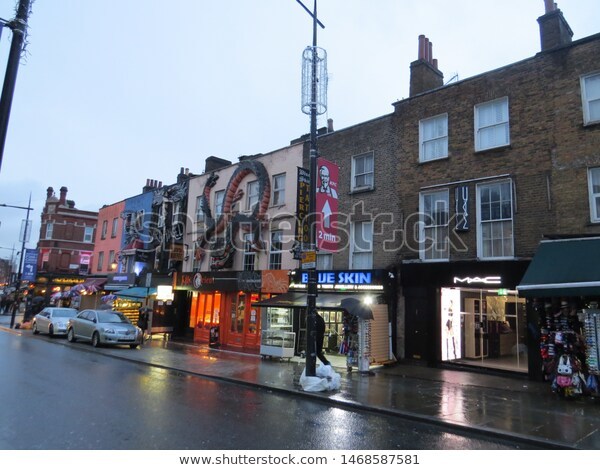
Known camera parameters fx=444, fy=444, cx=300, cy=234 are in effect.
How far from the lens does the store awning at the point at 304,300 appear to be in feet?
49.6

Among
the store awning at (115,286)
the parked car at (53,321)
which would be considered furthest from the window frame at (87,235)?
the parked car at (53,321)

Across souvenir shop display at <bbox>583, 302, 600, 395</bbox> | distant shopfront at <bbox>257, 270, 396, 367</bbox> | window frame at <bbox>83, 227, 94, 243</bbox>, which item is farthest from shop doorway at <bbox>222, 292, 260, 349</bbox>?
window frame at <bbox>83, 227, 94, 243</bbox>

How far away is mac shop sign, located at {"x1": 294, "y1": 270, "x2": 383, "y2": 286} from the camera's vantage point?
15677 millimetres

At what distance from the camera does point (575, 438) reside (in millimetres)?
6984

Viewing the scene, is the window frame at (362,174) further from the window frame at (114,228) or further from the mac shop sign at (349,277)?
the window frame at (114,228)

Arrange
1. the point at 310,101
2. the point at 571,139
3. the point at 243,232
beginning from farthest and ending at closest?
the point at 243,232
the point at 571,139
the point at 310,101

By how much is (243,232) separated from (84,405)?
14576 millimetres

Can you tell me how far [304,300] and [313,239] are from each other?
18.0ft

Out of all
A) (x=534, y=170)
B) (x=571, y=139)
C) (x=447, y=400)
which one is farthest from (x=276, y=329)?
(x=571, y=139)

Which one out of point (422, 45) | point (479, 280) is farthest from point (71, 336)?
point (422, 45)

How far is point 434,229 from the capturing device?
15328 millimetres
